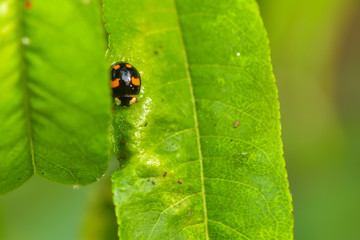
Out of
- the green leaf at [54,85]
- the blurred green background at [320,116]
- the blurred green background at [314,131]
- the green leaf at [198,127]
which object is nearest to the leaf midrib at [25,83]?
the green leaf at [54,85]

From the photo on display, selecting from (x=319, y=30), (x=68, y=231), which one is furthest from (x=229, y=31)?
(x=319, y=30)

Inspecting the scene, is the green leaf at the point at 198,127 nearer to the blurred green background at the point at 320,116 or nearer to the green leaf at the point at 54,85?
the green leaf at the point at 54,85

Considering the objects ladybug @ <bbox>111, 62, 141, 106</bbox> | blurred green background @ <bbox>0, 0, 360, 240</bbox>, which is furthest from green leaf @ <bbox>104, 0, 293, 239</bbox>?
blurred green background @ <bbox>0, 0, 360, 240</bbox>

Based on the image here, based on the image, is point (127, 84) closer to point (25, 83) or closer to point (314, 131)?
point (25, 83)

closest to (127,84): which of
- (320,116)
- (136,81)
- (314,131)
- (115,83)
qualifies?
(136,81)

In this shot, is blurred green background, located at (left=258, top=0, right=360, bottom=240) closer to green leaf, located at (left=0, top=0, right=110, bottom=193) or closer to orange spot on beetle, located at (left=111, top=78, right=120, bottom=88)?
orange spot on beetle, located at (left=111, top=78, right=120, bottom=88)

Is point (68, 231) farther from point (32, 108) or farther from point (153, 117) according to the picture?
point (32, 108)
